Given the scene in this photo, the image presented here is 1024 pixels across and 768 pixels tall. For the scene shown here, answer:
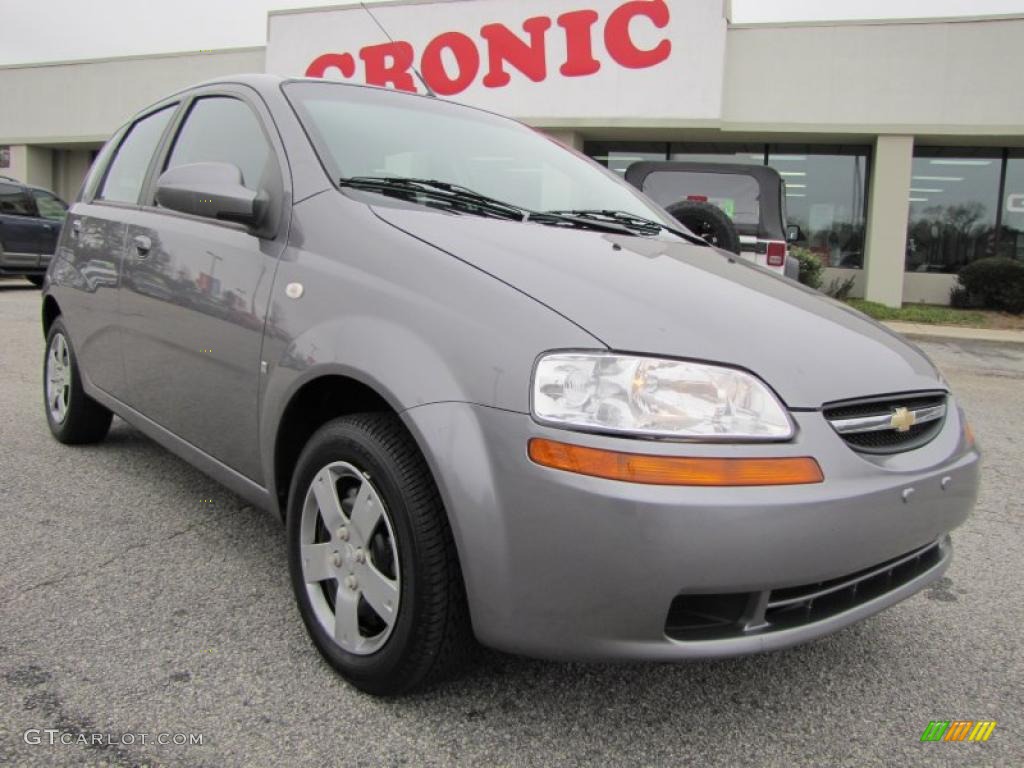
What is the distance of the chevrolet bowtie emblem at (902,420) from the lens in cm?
189

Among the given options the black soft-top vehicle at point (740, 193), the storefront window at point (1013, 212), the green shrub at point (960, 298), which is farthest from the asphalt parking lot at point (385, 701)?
the storefront window at point (1013, 212)

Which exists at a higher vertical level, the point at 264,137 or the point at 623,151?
the point at 623,151

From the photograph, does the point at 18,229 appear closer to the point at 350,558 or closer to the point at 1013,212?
the point at 350,558

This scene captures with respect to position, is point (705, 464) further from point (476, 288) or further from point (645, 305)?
point (476, 288)

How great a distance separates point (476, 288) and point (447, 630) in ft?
2.51

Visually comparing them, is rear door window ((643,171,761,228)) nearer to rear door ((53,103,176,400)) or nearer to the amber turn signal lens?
rear door ((53,103,176,400))

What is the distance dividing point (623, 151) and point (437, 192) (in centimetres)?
1546

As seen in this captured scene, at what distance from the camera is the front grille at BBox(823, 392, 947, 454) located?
1.78 meters

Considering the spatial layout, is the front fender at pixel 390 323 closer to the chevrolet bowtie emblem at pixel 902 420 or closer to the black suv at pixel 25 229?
the chevrolet bowtie emblem at pixel 902 420

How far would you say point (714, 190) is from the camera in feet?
27.2

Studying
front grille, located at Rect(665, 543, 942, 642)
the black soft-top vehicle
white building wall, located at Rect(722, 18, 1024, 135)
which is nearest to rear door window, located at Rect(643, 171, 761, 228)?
the black soft-top vehicle

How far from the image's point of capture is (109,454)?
13.1ft

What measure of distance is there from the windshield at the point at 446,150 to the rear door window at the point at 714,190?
5183 millimetres

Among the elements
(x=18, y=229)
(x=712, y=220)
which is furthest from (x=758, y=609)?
(x=18, y=229)
